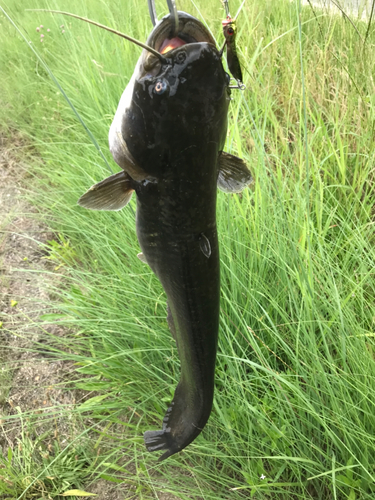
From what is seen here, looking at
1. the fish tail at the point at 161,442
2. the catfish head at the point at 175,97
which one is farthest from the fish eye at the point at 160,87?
the fish tail at the point at 161,442

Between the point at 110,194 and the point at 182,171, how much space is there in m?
0.16

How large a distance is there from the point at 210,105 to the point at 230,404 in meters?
0.94

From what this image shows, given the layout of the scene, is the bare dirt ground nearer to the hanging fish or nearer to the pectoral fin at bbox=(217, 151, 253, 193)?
the hanging fish

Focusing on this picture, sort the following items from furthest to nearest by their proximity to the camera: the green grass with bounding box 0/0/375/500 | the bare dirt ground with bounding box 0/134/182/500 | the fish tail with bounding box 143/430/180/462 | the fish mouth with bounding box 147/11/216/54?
the bare dirt ground with bounding box 0/134/182/500 < the green grass with bounding box 0/0/375/500 < the fish tail with bounding box 143/430/180/462 < the fish mouth with bounding box 147/11/216/54

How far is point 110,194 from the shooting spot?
66cm

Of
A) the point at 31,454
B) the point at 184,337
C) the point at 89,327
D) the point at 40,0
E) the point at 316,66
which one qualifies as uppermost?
the point at 40,0

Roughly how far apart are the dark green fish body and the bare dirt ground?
647mm

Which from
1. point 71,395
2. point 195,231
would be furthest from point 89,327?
point 195,231

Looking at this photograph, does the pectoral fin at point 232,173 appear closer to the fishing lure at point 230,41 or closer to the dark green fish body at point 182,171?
the dark green fish body at point 182,171

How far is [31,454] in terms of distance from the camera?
1397mm

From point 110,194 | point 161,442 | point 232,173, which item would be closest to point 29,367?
point 161,442

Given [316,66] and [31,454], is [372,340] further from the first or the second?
[316,66]

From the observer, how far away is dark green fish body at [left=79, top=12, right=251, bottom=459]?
21.4 inches

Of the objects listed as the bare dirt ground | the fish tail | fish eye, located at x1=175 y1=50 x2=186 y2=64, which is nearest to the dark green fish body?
fish eye, located at x1=175 y1=50 x2=186 y2=64
